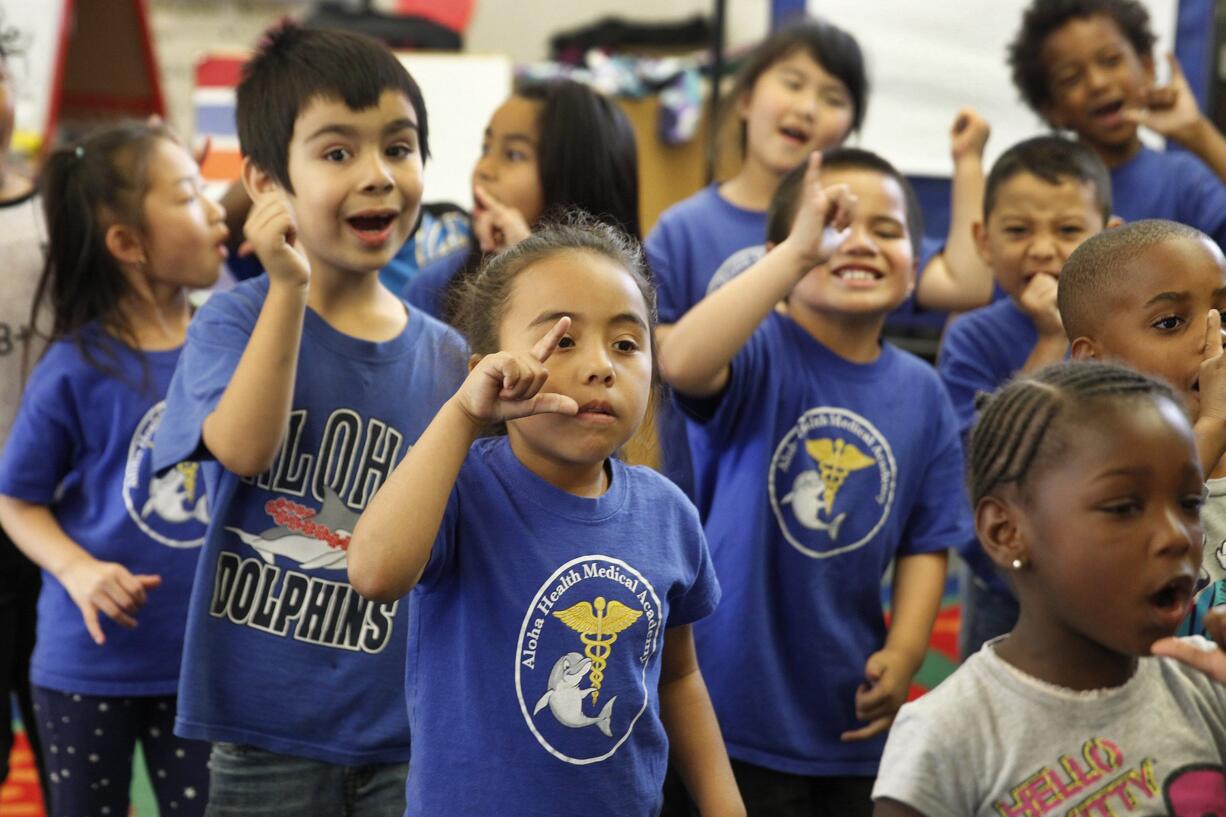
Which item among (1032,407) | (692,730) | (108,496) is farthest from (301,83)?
(1032,407)

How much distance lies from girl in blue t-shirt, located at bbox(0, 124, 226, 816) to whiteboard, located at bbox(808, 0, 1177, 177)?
322cm

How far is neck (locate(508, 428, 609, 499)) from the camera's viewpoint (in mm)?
1567

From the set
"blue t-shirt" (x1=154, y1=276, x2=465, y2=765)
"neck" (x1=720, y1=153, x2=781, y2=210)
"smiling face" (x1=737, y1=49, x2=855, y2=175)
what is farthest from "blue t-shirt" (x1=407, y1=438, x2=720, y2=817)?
"smiling face" (x1=737, y1=49, x2=855, y2=175)

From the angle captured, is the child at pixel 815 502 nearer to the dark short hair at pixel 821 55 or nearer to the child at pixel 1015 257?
the child at pixel 1015 257

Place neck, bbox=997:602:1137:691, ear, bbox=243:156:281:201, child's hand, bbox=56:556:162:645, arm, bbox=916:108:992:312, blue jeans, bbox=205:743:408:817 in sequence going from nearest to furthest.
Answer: neck, bbox=997:602:1137:691, blue jeans, bbox=205:743:408:817, ear, bbox=243:156:281:201, child's hand, bbox=56:556:162:645, arm, bbox=916:108:992:312

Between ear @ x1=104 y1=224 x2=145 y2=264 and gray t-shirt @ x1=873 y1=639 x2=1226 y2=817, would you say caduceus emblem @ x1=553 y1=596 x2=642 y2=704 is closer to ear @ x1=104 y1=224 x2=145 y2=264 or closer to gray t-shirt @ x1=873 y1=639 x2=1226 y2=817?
gray t-shirt @ x1=873 y1=639 x2=1226 y2=817

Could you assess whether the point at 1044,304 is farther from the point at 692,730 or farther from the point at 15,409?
the point at 15,409

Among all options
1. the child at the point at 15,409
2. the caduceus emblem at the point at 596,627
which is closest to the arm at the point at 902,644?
the caduceus emblem at the point at 596,627

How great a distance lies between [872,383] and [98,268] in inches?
50.4

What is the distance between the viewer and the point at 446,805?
4.81 feet

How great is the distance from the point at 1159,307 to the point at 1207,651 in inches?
23.5

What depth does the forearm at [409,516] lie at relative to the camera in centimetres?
141

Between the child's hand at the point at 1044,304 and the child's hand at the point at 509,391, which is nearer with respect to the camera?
the child's hand at the point at 509,391

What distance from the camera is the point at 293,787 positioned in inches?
69.7
